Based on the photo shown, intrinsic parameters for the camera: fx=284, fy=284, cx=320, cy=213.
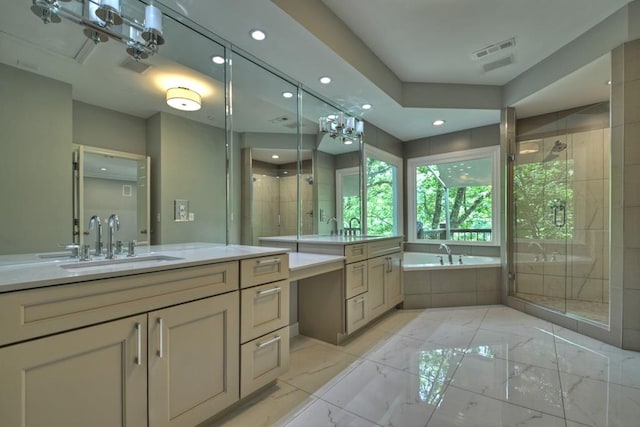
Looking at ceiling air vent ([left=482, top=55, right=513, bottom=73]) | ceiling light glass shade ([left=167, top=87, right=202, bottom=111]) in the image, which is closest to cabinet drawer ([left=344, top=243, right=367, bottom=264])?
ceiling light glass shade ([left=167, top=87, right=202, bottom=111])

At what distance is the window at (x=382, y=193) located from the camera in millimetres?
3949

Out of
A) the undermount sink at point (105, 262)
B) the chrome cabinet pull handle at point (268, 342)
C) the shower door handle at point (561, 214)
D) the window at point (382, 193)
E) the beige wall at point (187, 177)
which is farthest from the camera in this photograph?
the window at point (382, 193)

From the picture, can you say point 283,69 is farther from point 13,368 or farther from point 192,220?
point 13,368

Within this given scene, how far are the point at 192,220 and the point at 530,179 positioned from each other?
376cm

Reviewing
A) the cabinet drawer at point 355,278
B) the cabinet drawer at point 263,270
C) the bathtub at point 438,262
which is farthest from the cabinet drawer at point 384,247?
the cabinet drawer at point 263,270

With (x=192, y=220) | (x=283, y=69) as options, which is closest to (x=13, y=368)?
(x=192, y=220)

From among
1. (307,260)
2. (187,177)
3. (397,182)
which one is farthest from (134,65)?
(397,182)

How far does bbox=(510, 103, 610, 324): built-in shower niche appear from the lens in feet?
10.2

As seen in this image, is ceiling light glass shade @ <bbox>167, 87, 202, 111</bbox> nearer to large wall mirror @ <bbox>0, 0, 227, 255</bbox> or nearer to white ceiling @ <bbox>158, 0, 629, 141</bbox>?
large wall mirror @ <bbox>0, 0, 227, 255</bbox>

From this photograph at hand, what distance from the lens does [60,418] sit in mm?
932

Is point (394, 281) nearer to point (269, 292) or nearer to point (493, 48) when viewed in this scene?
point (269, 292)

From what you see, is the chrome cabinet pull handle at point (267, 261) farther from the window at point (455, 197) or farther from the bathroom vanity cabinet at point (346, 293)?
the window at point (455, 197)

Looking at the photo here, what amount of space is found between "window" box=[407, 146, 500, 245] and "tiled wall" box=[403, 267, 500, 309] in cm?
85

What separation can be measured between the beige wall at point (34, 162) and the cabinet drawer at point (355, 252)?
1.76m
